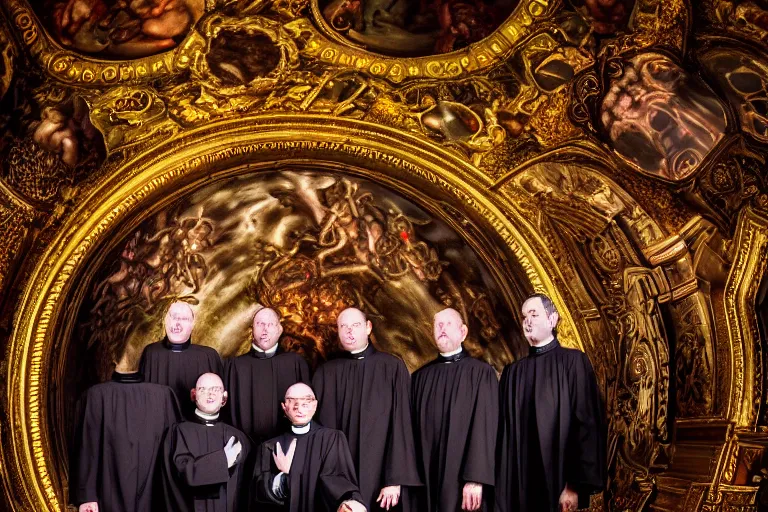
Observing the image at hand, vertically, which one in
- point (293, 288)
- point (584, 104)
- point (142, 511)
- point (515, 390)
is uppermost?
point (584, 104)

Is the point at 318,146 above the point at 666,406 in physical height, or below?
above

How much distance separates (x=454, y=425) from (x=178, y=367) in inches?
110

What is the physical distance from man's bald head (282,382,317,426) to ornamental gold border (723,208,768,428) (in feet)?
12.9

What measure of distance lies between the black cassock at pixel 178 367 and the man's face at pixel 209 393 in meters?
0.95

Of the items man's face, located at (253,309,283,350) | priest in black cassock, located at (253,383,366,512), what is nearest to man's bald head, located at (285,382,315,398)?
priest in black cassock, located at (253,383,366,512)

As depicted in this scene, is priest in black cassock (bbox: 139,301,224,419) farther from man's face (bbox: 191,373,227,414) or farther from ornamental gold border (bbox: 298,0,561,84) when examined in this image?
ornamental gold border (bbox: 298,0,561,84)

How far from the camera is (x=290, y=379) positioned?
37.8ft

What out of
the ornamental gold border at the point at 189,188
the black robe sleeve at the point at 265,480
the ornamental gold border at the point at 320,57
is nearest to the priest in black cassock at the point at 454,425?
the black robe sleeve at the point at 265,480

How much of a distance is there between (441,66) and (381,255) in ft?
9.26

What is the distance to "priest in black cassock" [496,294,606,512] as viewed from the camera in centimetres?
962

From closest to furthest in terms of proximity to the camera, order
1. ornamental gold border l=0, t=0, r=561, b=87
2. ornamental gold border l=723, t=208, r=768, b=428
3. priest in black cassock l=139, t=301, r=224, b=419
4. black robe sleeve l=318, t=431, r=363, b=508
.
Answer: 1. black robe sleeve l=318, t=431, r=363, b=508
2. ornamental gold border l=723, t=208, r=768, b=428
3. priest in black cassock l=139, t=301, r=224, b=419
4. ornamental gold border l=0, t=0, r=561, b=87

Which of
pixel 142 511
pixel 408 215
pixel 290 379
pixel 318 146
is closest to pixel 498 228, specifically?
pixel 408 215

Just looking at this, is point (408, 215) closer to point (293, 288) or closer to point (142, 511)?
point (293, 288)

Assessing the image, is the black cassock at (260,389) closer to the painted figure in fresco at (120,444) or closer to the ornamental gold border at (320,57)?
the painted figure in fresco at (120,444)
